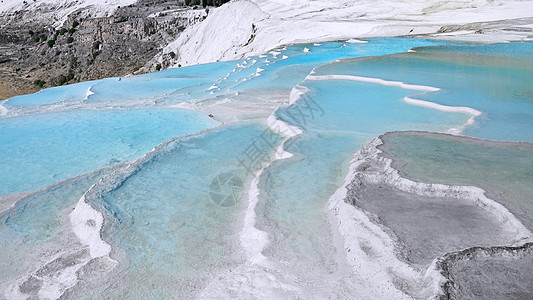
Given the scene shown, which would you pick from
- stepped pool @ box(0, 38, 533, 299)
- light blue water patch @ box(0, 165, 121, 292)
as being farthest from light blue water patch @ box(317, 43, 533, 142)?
light blue water patch @ box(0, 165, 121, 292)

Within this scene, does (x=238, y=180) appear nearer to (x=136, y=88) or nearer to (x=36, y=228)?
(x=36, y=228)

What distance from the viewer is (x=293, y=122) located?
514 cm

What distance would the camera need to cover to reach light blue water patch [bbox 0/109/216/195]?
4578 millimetres

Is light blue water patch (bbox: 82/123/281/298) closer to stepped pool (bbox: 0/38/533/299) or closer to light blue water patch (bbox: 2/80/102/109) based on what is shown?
stepped pool (bbox: 0/38/533/299)

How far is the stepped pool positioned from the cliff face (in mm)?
14084

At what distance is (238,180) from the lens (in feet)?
12.5

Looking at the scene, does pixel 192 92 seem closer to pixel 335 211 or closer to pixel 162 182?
pixel 162 182

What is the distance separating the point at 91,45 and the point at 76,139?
20.3 m

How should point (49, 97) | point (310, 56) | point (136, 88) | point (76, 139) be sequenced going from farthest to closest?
point (310, 56) < point (136, 88) < point (49, 97) < point (76, 139)

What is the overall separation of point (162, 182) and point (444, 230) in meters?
2.31

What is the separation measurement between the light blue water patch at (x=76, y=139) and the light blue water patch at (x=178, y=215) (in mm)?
972

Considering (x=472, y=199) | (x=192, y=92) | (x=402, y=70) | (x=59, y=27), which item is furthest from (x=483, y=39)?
(x=59, y=27)

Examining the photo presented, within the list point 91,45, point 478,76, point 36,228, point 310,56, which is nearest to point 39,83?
point 91,45

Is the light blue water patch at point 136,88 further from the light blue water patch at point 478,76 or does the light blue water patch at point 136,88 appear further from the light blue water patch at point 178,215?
the light blue water patch at point 178,215
